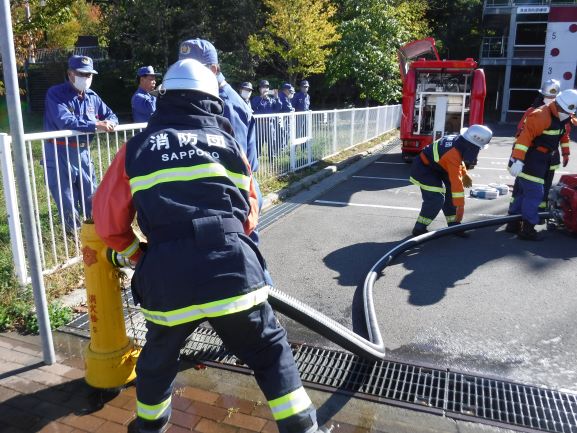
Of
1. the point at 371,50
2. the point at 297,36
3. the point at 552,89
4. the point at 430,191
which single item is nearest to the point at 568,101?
the point at 430,191

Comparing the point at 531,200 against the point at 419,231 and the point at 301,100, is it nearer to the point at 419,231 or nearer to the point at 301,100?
the point at 419,231

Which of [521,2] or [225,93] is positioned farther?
[521,2]

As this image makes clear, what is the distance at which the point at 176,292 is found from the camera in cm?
204

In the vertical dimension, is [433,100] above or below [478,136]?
above

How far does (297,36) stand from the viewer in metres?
18.4

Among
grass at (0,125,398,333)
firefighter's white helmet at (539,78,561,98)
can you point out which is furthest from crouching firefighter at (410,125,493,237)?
grass at (0,125,398,333)

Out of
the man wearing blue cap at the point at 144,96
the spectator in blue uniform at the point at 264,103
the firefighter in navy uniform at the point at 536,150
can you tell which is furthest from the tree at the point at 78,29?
the firefighter in navy uniform at the point at 536,150

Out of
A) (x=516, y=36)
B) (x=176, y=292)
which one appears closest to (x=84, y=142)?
(x=176, y=292)

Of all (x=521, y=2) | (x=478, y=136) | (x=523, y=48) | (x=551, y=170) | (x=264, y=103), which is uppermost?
(x=521, y=2)

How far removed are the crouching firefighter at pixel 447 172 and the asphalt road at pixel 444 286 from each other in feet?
1.16

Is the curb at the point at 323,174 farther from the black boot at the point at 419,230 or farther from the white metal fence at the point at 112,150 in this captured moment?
the black boot at the point at 419,230

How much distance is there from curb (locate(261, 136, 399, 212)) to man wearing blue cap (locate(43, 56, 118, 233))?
108 inches

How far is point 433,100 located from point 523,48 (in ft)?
68.3

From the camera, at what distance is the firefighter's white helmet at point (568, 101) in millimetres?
5543
